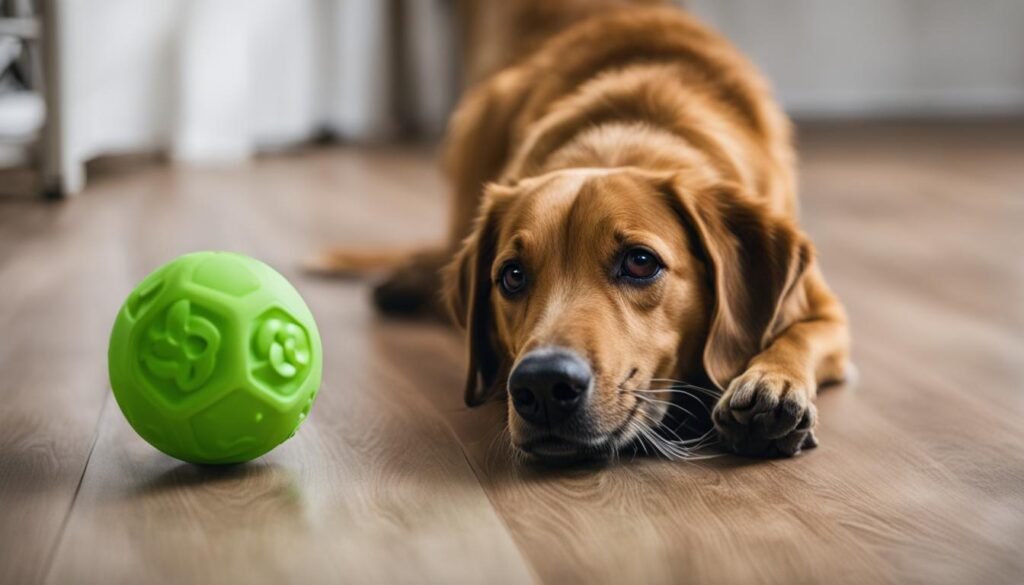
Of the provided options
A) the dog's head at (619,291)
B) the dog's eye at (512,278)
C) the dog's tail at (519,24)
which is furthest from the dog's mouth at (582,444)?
the dog's tail at (519,24)

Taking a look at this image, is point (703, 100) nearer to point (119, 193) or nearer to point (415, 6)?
point (119, 193)

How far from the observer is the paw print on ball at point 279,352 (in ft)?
5.83

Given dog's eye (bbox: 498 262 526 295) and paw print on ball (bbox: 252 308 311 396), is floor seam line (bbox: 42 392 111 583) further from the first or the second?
dog's eye (bbox: 498 262 526 295)

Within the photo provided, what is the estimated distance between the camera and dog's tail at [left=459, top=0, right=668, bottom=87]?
3.61m

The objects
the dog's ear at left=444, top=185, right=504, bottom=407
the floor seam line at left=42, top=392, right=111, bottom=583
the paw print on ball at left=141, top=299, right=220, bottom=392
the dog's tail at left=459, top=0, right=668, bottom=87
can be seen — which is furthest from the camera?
the dog's tail at left=459, top=0, right=668, bottom=87

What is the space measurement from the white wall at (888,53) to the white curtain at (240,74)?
2.04 m

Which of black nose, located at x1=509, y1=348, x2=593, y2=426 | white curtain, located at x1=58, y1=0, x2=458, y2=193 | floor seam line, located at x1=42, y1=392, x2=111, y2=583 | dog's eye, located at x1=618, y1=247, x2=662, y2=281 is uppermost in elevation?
dog's eye, located at x1=618, y1=247, x2=662, y2=281

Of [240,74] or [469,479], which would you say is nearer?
[469,479]

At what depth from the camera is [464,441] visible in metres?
2.12

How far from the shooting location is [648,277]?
2.02m

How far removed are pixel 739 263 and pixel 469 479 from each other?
2.11 feet

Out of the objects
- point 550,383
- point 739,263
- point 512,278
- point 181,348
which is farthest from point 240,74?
point 550,383

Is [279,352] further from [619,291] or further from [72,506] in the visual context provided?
[619,291]

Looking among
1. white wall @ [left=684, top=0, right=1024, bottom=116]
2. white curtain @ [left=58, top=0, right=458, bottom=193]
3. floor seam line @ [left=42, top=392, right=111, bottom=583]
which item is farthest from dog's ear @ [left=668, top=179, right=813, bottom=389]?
white wall @ [left=684, top=0, right=1024, bottom=116]
